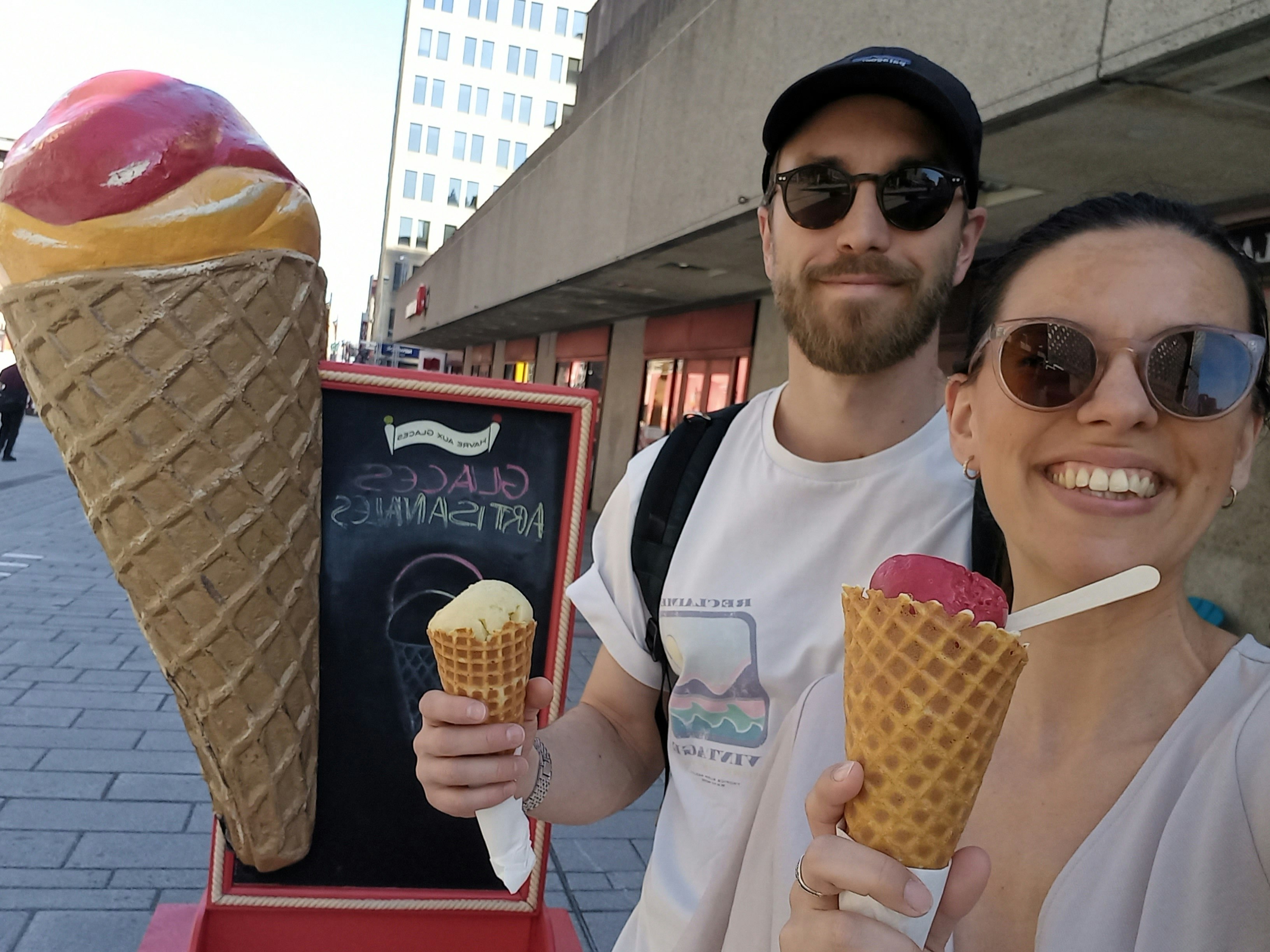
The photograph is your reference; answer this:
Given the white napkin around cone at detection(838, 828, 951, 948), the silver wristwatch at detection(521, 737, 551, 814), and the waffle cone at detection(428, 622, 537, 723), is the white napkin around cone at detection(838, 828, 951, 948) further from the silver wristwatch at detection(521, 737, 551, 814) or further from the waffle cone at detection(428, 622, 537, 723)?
the silver wristwatch at detection(521, 737, 551, 814)

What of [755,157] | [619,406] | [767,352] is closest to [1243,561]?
[755,157]

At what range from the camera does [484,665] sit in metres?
1.40

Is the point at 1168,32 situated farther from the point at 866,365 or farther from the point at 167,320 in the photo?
the point at 167,320

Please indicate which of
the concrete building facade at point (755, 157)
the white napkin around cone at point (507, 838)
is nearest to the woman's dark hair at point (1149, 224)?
the concrete building facade at point (755, 157)

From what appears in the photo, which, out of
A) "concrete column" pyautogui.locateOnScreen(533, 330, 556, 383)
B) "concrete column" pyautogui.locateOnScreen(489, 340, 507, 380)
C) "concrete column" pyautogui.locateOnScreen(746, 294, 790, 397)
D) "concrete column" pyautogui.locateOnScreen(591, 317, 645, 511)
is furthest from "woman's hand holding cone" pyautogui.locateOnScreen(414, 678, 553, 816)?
"concrete column" pyautogui.locateOnScreen(489, 340, 507, 380)

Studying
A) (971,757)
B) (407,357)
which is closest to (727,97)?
(971,757)

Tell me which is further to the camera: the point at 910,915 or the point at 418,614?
the point at 418,614

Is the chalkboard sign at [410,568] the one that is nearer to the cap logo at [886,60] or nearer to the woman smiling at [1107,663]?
the cap logo at [886,60]

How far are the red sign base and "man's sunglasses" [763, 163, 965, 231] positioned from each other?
7.15ft

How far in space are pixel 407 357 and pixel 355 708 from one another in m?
41.8

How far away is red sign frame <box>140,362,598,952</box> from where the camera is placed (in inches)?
95.0

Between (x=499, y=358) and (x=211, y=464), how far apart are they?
82.1 ft

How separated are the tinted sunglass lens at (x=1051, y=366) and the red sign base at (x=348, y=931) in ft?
7.07

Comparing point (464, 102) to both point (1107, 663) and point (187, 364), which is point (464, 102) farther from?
point (1107, 663)
